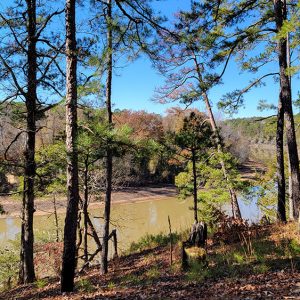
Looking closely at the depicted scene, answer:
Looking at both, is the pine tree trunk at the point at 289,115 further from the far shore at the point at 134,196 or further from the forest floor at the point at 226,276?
the far shore at the point at 134,196

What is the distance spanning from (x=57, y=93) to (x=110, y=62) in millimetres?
2110

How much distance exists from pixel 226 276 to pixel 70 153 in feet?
10.8

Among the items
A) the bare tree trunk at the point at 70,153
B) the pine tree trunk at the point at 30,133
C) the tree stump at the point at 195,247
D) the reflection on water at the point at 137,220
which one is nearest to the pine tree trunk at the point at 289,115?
the tree stump at the point at 195,247

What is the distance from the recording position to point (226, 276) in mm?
4949

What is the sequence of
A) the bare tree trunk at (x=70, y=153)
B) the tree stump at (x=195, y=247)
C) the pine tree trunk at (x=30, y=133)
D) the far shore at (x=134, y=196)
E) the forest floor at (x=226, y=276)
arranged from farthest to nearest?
the far shore at (x=134, y=196) → the pine tree trunk at (x=30, y=133) → the tree stump at (x=195, y=247) → the bare tree trunk at (x=70, y=153) → the forest floor at (x=226, y=276)

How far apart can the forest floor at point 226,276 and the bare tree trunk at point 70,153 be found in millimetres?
480

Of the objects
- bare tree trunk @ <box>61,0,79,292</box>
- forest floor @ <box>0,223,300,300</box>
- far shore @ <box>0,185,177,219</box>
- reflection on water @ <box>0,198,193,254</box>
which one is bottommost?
reflection on water @ <box>0,198,193,254</box>

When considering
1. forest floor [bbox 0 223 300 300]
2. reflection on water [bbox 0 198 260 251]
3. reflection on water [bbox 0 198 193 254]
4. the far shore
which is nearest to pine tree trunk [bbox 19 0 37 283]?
forest floor [bbox 0 223 300 300]

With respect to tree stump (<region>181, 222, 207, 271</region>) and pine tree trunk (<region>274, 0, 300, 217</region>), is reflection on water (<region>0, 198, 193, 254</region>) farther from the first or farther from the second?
tree stump (<region>181, 222, 207, 271</region>)

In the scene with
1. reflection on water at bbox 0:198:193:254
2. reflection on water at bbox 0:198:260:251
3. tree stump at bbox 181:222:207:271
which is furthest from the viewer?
reflection on water at bbox 0:198:193:254

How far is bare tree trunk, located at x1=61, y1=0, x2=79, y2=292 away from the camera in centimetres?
543

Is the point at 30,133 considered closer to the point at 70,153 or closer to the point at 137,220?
the point at 70,153

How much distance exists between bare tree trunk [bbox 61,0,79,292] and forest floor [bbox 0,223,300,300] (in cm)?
48

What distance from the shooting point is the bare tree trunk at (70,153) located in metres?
5.43
